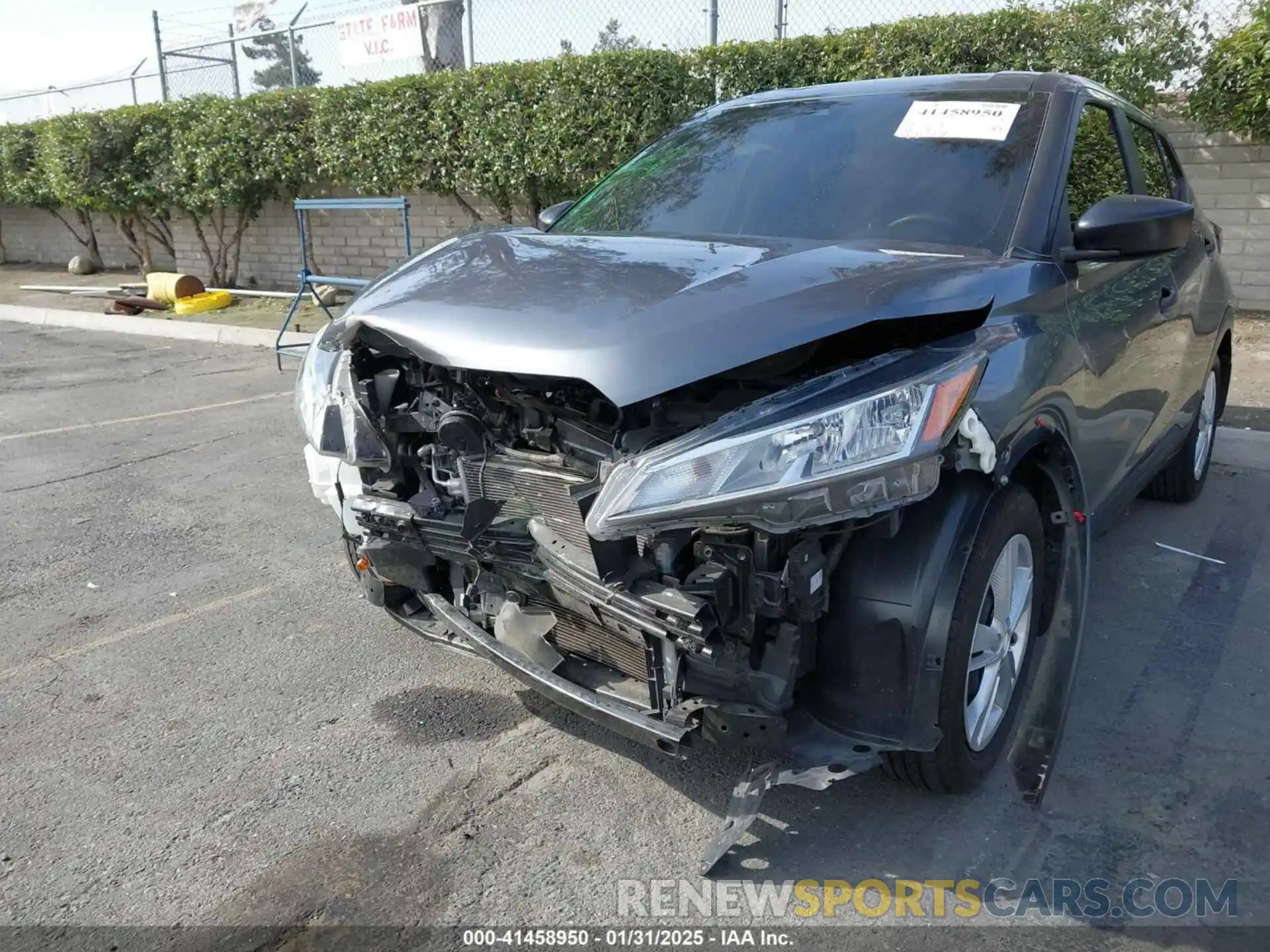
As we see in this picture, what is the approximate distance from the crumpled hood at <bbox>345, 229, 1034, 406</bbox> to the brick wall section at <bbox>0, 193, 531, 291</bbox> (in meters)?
8.79

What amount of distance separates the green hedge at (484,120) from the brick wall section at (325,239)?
38 cm

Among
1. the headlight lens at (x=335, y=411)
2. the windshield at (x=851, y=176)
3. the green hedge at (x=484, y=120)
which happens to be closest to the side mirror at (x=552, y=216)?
the windshield at (x=851, y=176)

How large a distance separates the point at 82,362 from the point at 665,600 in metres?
9.99

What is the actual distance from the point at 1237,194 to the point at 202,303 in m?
12.1

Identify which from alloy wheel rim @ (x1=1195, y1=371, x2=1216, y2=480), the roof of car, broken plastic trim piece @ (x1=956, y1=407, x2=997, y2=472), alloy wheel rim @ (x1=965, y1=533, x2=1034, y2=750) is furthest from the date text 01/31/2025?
alloy wheel rim @ (x1=1195, y1=371, x2=1216, y2=480)

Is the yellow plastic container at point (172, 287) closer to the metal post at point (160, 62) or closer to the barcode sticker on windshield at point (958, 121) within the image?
the metal post at point (160, 62)

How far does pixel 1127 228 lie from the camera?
280 cm

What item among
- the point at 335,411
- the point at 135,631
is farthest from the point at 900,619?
the point at 135,631

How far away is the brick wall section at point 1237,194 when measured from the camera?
8.73 meters

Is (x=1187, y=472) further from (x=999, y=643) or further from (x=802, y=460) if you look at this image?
(x=802, y=460)

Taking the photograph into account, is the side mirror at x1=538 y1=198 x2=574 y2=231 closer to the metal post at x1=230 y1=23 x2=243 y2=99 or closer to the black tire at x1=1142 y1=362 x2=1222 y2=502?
the black tire at x1=1142 y1=362 x2=1222 y2=502

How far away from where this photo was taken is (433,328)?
2406mm

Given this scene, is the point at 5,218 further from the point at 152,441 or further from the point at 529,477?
the point at 529,477

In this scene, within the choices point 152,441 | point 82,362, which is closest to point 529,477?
point 152,441
